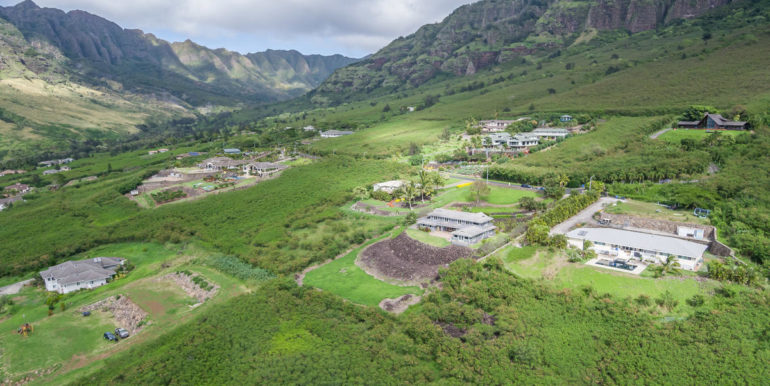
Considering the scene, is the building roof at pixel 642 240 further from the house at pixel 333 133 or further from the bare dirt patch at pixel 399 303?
the house at pixel 333 133

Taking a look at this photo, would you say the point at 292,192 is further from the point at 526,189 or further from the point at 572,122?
the point at 572,122

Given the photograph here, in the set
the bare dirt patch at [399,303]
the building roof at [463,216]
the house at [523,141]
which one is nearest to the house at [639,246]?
the building roof at [463,216]

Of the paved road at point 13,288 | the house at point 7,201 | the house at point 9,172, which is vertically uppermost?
the house at point 9,172

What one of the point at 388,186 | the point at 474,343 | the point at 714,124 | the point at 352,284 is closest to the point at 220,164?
the point at 388,186

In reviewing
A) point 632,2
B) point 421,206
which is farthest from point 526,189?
point 632,2

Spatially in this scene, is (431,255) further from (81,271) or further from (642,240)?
(81,271)

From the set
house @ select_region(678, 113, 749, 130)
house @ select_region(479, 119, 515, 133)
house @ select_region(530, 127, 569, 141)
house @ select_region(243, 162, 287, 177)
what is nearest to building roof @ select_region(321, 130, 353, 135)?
house @ select_region(479, 119, 515, 133)
